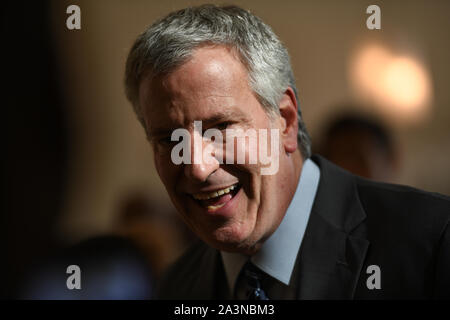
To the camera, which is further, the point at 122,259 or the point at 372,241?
the point at 122,259

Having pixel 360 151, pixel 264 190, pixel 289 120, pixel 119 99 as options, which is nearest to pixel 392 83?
pixel 360 151

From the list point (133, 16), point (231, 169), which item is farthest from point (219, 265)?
point (133, 16)

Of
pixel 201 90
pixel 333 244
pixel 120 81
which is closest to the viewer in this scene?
pixel 201 90

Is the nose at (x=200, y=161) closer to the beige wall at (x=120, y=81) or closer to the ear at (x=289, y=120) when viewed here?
the ear at (x=289, y=120)

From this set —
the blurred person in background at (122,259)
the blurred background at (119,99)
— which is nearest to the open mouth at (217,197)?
the blurred person in background at (122,259)

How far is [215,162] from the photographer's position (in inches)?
41.0

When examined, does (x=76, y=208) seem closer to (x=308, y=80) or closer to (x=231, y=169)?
(x=308, y=80)

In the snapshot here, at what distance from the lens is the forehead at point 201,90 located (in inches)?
39.6

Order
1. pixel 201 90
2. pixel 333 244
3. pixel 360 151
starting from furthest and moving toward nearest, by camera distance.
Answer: pixel 360 151 < pixel 333 244 < pixel 201 90

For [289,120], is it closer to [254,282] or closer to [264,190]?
[264,190]

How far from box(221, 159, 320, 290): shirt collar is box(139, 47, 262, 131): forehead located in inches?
10.0

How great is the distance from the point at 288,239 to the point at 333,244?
0.10 m

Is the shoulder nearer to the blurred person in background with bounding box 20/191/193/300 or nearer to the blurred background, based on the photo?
the blurred person in background with bounding box 20/191/193/300
